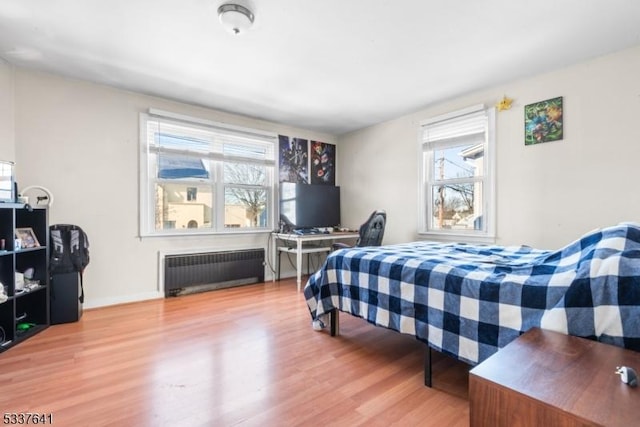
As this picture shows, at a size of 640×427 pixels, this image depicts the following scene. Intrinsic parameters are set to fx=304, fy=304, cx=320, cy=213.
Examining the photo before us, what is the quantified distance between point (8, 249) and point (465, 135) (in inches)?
175

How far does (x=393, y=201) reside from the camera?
4.37 meters

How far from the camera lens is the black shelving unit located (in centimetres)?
232

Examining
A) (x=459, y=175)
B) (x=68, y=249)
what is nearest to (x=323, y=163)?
(x=459, y=175)

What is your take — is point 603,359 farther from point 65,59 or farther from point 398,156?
point 65,59

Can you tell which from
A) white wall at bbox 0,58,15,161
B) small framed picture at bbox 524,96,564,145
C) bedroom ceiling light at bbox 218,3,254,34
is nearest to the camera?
bedroom ceiling light at bbox 218,3,254,34

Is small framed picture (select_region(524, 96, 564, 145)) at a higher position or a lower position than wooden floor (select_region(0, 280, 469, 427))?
higher

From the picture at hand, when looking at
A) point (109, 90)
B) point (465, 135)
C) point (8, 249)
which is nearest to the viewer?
point (8, 249)

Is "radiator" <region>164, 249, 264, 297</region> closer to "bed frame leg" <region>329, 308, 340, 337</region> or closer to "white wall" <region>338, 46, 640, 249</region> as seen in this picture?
"bed frame leg" <region>329, 308, 340, 337</region>

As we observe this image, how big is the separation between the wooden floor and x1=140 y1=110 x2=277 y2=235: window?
1.35m

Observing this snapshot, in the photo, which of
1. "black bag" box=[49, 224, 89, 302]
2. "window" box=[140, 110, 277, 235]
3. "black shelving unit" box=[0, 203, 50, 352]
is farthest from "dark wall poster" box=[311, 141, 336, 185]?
"black shelving unit" box=[0, 203, 50, 352]

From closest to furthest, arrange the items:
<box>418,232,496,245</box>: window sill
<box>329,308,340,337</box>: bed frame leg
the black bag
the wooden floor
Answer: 1. the wooden floor
2. <box>329,308,340,337</box>: bed frame leg
3. the black bag
4. <box>418,232,496,245</box>: window sill

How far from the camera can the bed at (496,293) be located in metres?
1.15

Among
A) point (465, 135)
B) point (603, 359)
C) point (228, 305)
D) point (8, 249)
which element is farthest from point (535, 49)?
point (8, 249)

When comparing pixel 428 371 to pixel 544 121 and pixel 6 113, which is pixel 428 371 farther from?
pixel 6 113
